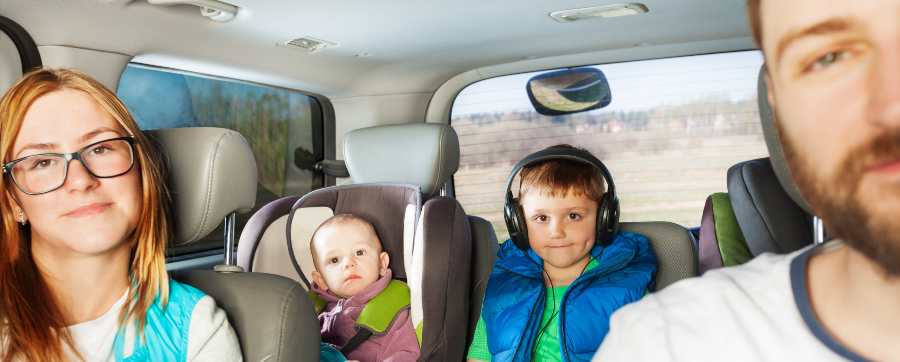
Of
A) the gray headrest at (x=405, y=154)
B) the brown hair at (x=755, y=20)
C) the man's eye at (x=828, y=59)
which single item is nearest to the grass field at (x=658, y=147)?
the gray headrest at (x=405, y=154)

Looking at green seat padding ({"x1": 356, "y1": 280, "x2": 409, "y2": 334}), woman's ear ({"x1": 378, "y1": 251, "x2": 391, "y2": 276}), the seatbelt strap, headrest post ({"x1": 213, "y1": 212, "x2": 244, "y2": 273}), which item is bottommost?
the seatbelt strap

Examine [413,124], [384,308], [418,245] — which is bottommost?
[384,308]

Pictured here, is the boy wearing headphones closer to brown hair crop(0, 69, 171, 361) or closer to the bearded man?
brown hair crop(0, 69, 171, 361)

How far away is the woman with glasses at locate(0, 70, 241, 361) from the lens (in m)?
1.37

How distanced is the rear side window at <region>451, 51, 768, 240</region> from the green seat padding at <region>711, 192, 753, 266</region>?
2.12 meters

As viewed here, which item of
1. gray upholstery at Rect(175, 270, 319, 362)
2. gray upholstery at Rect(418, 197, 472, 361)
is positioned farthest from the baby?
gray upholstery at Rect(175, 270, 319, 362)

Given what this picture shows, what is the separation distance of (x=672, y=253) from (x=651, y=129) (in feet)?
7.61

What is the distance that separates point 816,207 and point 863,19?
17cm

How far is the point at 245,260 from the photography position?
283cm

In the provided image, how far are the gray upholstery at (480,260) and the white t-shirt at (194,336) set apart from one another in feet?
4.16

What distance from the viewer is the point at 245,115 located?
12.4 ft

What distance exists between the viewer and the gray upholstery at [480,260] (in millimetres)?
2680

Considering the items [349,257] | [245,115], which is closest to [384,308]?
[349,257]

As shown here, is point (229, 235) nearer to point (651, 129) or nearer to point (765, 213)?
point (765, 213)
